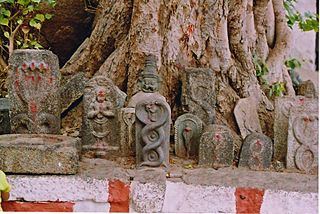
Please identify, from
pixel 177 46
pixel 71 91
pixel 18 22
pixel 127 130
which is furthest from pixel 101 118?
pixel 18 22

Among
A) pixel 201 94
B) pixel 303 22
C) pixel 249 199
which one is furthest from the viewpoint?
pixel 303 22

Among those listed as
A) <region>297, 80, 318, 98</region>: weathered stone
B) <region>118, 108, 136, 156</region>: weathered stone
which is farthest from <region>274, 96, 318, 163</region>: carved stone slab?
<region>118, 108, 136, 156</region>: weathered stone

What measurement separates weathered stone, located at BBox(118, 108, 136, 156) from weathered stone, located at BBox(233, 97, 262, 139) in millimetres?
607

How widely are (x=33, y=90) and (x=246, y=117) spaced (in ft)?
3.69

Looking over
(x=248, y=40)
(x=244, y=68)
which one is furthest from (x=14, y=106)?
(x=248, y=40)

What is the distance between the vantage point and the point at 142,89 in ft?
8.69

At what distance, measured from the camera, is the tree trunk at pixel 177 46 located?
117 inches

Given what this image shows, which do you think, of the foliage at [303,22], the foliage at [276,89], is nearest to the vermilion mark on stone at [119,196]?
the foliage at [276,89]

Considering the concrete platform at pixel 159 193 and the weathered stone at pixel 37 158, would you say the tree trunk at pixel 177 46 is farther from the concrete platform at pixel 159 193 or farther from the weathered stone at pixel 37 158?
the weathered stone at pixel 37 158

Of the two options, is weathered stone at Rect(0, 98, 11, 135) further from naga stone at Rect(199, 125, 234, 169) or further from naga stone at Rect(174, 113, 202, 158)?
naga stone at Rect(199, 125, 234, 169)

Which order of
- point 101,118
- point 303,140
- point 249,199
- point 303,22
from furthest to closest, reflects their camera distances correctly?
point 303,22, point 101,118, point 303,140, point 249,199

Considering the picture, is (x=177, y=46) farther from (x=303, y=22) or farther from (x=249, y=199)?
(x=303, y=22)

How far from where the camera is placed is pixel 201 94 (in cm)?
277

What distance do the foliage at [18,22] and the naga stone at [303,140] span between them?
1.78 metres
